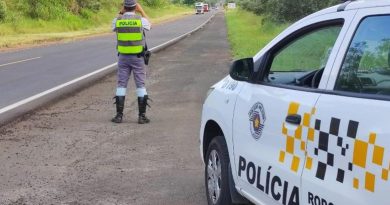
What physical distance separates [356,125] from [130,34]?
A: 21.1 ft

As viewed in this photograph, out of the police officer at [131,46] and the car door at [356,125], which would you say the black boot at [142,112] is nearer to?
the police officer at [131,46]

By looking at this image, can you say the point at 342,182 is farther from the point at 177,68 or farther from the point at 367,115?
the point at 177,68

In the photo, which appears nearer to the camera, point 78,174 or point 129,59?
point 78,174

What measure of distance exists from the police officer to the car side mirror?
4763 mm

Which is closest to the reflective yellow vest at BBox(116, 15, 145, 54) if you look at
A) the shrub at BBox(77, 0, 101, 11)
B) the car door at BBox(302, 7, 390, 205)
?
the car door at BBox(302, 7, 390, 205)

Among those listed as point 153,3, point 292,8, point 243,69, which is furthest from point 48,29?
point 153,3

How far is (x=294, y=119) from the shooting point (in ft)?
11.7

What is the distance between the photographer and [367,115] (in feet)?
9.59

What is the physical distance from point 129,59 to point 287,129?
18.8 feet

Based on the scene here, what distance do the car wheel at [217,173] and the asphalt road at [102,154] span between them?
1.37 ft

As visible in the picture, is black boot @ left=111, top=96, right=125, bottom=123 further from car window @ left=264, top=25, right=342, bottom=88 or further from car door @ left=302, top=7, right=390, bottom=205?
car door @ left=302, top=7, right=390, bottom=205

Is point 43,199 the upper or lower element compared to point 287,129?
lower

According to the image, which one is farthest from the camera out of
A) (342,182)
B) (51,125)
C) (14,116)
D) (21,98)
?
(21,98)

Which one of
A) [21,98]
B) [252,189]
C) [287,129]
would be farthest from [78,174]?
[21,98]
